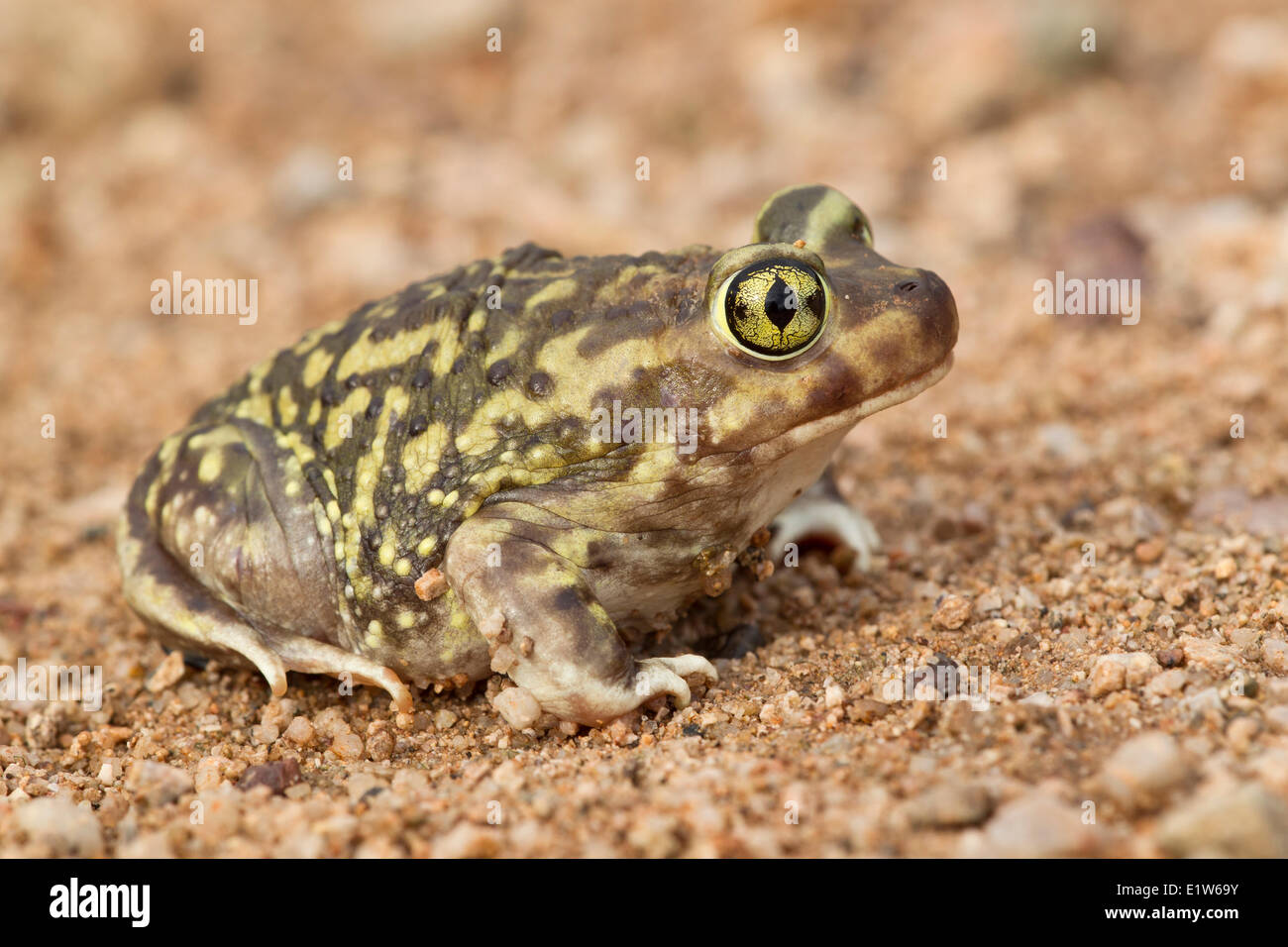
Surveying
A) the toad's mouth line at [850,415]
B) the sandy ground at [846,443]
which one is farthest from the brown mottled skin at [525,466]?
the sandy ground at [846,443]

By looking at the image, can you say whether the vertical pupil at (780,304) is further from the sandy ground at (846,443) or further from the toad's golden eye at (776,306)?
the sandy ground at (846,443)

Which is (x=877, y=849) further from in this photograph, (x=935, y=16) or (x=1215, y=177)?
(x=935, y=16)

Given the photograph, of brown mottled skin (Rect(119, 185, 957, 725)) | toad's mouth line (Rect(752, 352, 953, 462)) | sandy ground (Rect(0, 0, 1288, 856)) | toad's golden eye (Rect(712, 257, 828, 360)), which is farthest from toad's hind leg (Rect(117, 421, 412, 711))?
toad's golden eye (Rect(712, 257, 828, 360))

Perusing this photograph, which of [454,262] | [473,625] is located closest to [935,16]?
[454,262]

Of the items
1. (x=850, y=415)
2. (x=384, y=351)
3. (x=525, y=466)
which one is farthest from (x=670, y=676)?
(x=384, y=351)

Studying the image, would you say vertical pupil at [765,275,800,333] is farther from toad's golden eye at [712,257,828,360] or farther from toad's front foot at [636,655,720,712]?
toad's front foot at [636,655,720,712]

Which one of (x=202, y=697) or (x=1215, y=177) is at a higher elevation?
(x=1215, y=177)
